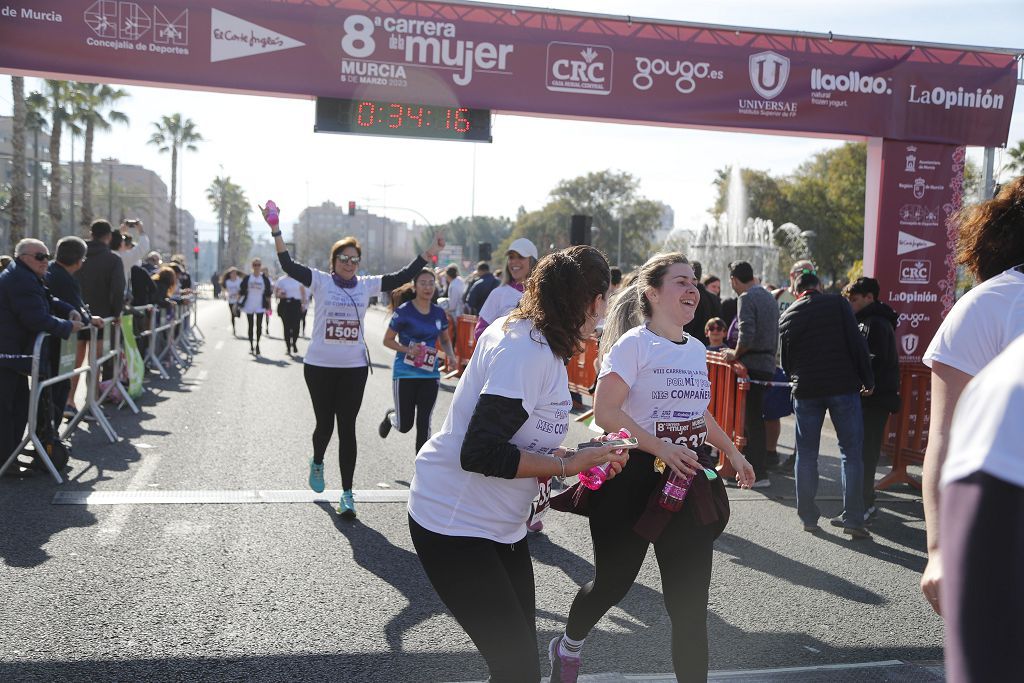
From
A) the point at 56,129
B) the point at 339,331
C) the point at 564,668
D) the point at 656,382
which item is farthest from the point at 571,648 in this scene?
the point at 56,129

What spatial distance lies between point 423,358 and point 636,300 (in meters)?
3.51

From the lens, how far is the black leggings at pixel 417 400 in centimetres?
759

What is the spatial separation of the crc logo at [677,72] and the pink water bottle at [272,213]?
15.9ft

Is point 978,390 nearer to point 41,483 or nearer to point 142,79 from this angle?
point 41,483

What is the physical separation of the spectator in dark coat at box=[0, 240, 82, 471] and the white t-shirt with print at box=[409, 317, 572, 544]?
616 cm

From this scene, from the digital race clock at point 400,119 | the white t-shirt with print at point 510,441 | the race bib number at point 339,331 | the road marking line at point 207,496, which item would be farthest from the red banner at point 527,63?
the white t-shirt with print at point 510,441

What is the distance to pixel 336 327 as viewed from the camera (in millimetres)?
6926

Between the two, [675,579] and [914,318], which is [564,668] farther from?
[914,318]

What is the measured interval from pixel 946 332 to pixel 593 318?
1070 mm

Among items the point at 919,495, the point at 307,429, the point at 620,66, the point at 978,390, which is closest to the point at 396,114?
the point at 620,66

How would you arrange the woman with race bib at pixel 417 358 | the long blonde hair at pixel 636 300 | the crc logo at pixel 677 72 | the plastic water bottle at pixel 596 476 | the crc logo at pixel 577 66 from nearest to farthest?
the plastic water bottle at pixel 596 476, the long blonde hair at pixel 636 300, the woman with race bib at pixel 417 358, the crc logo at pixel 577 66, the crc logo at pixel 677 72

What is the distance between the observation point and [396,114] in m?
10.4

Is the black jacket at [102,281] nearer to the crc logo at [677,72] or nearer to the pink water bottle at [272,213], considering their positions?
the pink water bottle at [272,213]

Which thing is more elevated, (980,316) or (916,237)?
(916,237)
